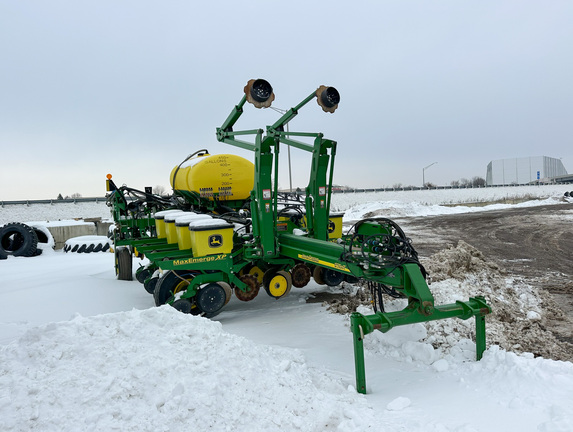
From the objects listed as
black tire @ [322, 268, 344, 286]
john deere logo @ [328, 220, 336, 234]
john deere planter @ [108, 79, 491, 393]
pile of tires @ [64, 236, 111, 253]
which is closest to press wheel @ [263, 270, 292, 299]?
john deere planter @ [108, 79, 491, 393]

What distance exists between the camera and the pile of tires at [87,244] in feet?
44.0

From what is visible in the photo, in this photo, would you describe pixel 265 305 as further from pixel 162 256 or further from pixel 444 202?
pixel 444 202

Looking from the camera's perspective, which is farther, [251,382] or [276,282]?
[276,282]

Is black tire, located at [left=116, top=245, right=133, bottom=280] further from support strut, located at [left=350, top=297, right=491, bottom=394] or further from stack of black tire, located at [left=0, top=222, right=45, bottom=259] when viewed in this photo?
support strut, located at [left=350, top=297, right=491, bottom=394]

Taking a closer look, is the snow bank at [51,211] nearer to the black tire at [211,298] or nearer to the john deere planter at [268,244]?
the john deere planter at [268,244]

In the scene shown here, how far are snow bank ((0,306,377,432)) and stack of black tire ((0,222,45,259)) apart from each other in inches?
434

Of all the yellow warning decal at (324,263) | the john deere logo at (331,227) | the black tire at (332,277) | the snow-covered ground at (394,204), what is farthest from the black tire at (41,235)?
the yellow warning decal at (324,263)

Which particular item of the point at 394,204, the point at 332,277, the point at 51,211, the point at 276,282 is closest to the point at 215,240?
the point at 276,282

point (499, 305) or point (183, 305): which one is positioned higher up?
point (183, 305)

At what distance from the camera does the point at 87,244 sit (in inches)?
535

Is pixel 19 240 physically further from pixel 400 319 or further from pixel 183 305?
pixel 400 319

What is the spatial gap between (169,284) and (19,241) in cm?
1066

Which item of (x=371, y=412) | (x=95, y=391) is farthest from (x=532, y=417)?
(x=95, y=391)

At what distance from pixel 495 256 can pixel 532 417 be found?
954 cm
